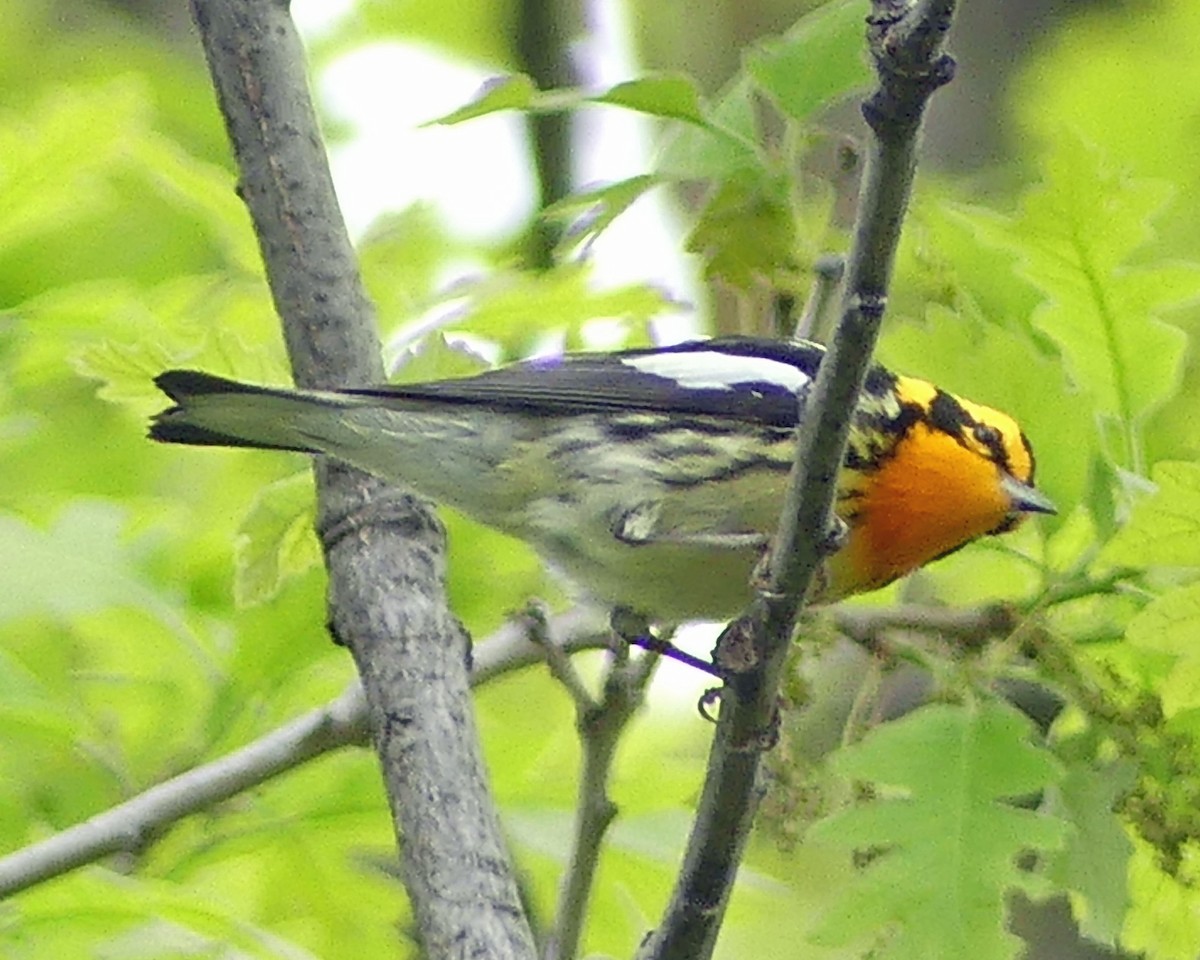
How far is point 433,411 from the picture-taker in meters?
2.18

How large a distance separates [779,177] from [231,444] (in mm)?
639

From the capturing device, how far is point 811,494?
1292mm

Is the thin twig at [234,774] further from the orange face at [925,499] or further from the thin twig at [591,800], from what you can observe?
the orange face at [925,499]

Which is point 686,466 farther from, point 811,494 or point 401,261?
point 811,494

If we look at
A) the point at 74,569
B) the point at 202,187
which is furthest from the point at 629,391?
the point at 74,569

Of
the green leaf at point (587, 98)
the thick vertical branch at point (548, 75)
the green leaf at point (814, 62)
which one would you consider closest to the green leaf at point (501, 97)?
the green leaf at point (587, 98)

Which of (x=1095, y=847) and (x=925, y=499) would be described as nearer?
(x=1095, y=847)

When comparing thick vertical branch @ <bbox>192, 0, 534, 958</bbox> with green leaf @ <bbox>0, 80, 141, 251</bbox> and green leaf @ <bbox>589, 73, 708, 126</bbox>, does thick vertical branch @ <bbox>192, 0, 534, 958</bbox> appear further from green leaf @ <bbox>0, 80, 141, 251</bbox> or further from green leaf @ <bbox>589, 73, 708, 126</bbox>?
green leaf @ <bbox>589, 73, 708, 126</bbox>

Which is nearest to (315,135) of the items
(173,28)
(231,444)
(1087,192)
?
(231,444)

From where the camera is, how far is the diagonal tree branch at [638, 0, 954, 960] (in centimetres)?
107

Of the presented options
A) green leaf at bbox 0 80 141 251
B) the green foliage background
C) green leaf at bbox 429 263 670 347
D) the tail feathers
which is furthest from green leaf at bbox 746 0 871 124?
green leaf at bbox 0 80 141 251

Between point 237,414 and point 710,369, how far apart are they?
2.00ft

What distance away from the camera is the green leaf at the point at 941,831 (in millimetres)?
1652

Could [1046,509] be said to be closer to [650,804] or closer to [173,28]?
[650,804]
